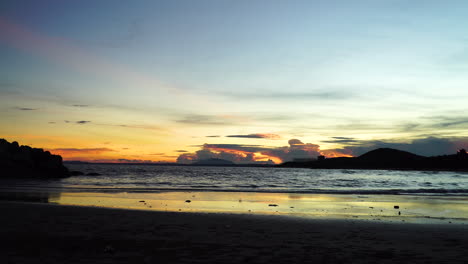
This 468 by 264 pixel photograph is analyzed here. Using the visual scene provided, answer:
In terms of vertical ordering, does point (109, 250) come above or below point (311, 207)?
above

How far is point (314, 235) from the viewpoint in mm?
13305

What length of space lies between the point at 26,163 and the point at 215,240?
70.2 meters

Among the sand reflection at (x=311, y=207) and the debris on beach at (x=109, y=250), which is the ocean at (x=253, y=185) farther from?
the debris on beach at (x=109, y=250)

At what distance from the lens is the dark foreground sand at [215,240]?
9.81 m

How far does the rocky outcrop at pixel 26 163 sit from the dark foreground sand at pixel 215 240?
56.2 m

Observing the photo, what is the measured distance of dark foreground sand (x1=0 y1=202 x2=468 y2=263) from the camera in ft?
32.2

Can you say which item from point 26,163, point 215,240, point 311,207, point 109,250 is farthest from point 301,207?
point 26,163

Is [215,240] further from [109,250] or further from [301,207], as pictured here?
[301,207]

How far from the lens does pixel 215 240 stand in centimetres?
1216

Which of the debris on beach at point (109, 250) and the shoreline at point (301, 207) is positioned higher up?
the debris on beach at point (109, 250)

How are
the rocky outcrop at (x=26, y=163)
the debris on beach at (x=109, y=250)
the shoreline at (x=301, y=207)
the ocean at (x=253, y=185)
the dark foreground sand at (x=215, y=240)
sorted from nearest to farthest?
the dark foreground sand at (x=215, y=240), the debris on beach at (x=109, y=250), the shoreline at (x=301, y=207), the ocean at (x=253, y=185), the rocky outcrop at (x=26, y=163)

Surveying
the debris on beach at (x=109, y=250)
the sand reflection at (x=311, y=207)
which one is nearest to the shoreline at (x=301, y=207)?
the sand reflection at (x=311, y=207)

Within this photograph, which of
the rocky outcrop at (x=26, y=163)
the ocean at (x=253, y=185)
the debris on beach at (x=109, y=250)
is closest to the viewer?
the debris on beach at (x=109, y=250)

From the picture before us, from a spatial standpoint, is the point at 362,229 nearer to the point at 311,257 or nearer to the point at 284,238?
the point at 284,238
